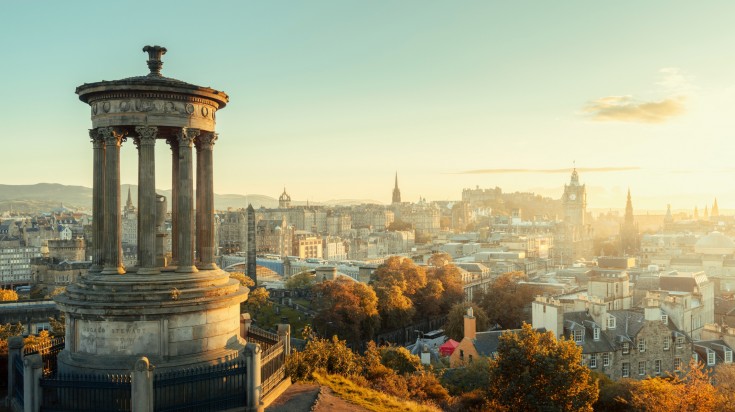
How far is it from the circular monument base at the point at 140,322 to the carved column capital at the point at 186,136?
3.43 metres

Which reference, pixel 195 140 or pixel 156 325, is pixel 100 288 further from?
pixel 195 140

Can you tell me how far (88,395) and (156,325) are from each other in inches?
84.0

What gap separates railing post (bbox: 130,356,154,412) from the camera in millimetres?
13234

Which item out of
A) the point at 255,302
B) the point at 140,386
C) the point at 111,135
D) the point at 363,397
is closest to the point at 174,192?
the point at 111,135

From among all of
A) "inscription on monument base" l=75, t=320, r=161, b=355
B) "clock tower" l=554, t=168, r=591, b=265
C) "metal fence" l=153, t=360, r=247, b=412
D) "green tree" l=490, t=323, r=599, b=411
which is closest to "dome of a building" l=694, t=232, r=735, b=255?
"clock tower" l=554, t=168, r=591, b=265

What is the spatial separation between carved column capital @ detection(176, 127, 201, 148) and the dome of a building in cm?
11561

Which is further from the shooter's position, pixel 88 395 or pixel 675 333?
pixel 675 333

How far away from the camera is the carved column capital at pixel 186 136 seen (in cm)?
1659

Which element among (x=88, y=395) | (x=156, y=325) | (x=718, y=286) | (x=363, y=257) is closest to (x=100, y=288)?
(x=156, y=325)

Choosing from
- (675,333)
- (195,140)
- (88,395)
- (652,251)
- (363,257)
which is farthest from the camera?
(363,257)

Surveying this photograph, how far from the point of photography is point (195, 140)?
1797cm

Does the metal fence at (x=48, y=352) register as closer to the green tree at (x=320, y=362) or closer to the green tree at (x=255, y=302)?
the green tree at (x=320, y=362)

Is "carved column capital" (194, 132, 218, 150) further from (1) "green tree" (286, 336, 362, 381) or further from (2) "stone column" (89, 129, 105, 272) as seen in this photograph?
(1) "green tree" (286, 336, 362, 381)

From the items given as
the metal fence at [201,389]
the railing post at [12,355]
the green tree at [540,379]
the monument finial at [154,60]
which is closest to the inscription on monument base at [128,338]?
the metal fence at [201,389]
